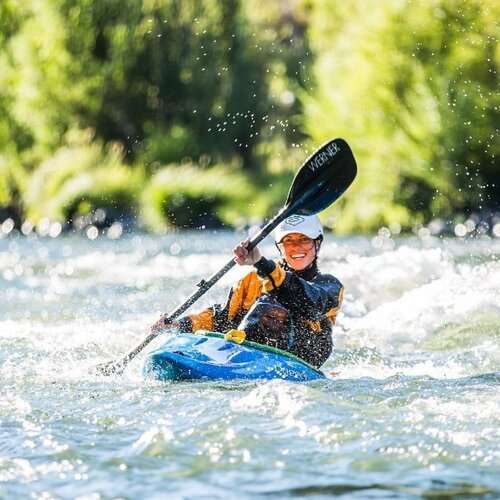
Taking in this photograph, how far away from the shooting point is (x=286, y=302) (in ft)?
23.0

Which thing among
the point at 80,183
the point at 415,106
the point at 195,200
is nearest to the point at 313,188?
the point at 415,106

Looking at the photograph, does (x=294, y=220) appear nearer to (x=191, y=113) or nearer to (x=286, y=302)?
(x=286, y=302)

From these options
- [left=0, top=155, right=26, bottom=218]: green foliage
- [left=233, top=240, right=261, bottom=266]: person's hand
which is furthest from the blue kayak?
[left=0, top=155, right=26, bottom=218]: green foliage

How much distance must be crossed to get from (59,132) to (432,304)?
16553 millimetres

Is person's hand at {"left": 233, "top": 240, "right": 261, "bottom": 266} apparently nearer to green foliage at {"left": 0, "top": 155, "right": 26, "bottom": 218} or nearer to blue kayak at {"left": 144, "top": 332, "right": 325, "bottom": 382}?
blue kayak at {"left": 144, "top": 332, "right": 325, "bottom": 382}

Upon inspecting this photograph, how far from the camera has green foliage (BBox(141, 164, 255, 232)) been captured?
22.7 meters

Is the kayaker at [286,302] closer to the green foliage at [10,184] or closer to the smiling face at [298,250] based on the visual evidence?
the smiling face at [298,250]

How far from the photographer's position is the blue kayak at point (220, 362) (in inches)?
266

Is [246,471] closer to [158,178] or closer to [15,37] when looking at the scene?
[158,178]

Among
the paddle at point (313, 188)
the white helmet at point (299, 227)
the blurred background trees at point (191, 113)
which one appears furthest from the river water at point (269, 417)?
the blurred background trees at point (191, 113)

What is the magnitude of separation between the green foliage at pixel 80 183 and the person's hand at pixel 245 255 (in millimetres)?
16981

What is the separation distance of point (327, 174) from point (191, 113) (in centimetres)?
1874

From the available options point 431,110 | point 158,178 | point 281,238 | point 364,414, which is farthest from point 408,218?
point 364,414

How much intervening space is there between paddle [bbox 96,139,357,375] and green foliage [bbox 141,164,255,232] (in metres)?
14.4
